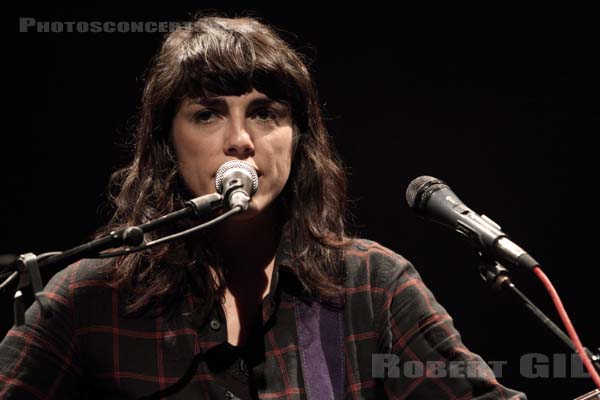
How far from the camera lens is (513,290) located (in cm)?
128

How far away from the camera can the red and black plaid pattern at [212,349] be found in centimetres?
186

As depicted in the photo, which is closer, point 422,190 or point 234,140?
point 422,190

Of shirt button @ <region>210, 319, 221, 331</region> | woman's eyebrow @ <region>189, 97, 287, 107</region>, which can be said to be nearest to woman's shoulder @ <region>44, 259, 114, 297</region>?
shirt button @ <region>210, 319, 221, 331</region>

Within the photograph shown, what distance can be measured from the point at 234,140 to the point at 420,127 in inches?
44.4

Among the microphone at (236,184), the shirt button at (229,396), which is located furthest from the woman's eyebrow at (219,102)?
the shirt button at (229,396)

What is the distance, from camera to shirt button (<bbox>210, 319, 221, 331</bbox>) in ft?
6.36

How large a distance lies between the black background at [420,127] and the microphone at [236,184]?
49.6 inches

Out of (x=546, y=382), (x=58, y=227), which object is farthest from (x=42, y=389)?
(x=546, y=382)

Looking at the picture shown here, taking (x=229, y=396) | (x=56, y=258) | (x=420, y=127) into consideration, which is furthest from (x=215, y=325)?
(x=420, y=127)

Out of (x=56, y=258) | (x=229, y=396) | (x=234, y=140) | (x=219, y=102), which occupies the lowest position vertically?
(x=229, y=396)

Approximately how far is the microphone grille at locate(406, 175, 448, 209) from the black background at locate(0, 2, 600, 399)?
1281 millimetres

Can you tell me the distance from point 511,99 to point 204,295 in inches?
58.3

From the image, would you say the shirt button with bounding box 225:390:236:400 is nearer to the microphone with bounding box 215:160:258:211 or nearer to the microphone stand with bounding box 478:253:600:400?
the microphone with bounding box 215:160:258:211

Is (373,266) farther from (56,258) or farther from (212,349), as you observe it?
(56,258)
